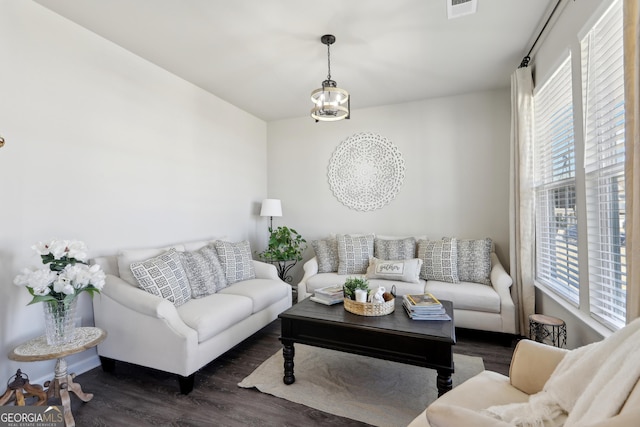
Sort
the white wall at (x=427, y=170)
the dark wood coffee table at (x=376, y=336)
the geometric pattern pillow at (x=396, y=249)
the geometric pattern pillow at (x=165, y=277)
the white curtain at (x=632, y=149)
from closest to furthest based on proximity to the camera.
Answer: the white curtain at (x=632, y=149)
the dark wood coffee table at (x=376, y=336)
the geometric pattern pillow at (x=165, y=277)
the geometric pattern pillow at (x=396, y=249)
the white wall at (x=427, y=170)

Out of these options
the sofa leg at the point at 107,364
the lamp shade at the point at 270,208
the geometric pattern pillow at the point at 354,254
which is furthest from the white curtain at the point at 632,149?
the lamp shade at the point at 270,208

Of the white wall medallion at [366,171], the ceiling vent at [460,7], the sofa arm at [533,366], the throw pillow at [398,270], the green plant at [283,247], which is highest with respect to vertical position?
the ceiling vent at [460,7]

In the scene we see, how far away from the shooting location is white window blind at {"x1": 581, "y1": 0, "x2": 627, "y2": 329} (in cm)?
159

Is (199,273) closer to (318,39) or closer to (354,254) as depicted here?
(354,254)

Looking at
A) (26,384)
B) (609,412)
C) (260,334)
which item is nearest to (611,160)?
(609,412)

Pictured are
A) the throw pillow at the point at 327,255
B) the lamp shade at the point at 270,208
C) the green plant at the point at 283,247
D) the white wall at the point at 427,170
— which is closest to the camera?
the white wall at the point at 427,170

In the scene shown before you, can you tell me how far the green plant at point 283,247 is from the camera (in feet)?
13.5

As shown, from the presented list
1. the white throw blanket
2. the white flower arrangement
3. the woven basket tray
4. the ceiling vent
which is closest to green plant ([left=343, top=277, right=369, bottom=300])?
the woven basket tray

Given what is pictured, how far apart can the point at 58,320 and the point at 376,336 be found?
197 centimetres

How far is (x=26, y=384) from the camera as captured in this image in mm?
1763

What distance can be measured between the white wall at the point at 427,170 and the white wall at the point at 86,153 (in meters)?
1.42

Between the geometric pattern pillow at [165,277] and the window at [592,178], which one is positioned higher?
the window at [592,178]

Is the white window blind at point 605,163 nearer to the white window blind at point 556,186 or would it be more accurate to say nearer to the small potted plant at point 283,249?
the white window blind at point 556,186

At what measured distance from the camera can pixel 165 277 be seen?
7.88 ft
